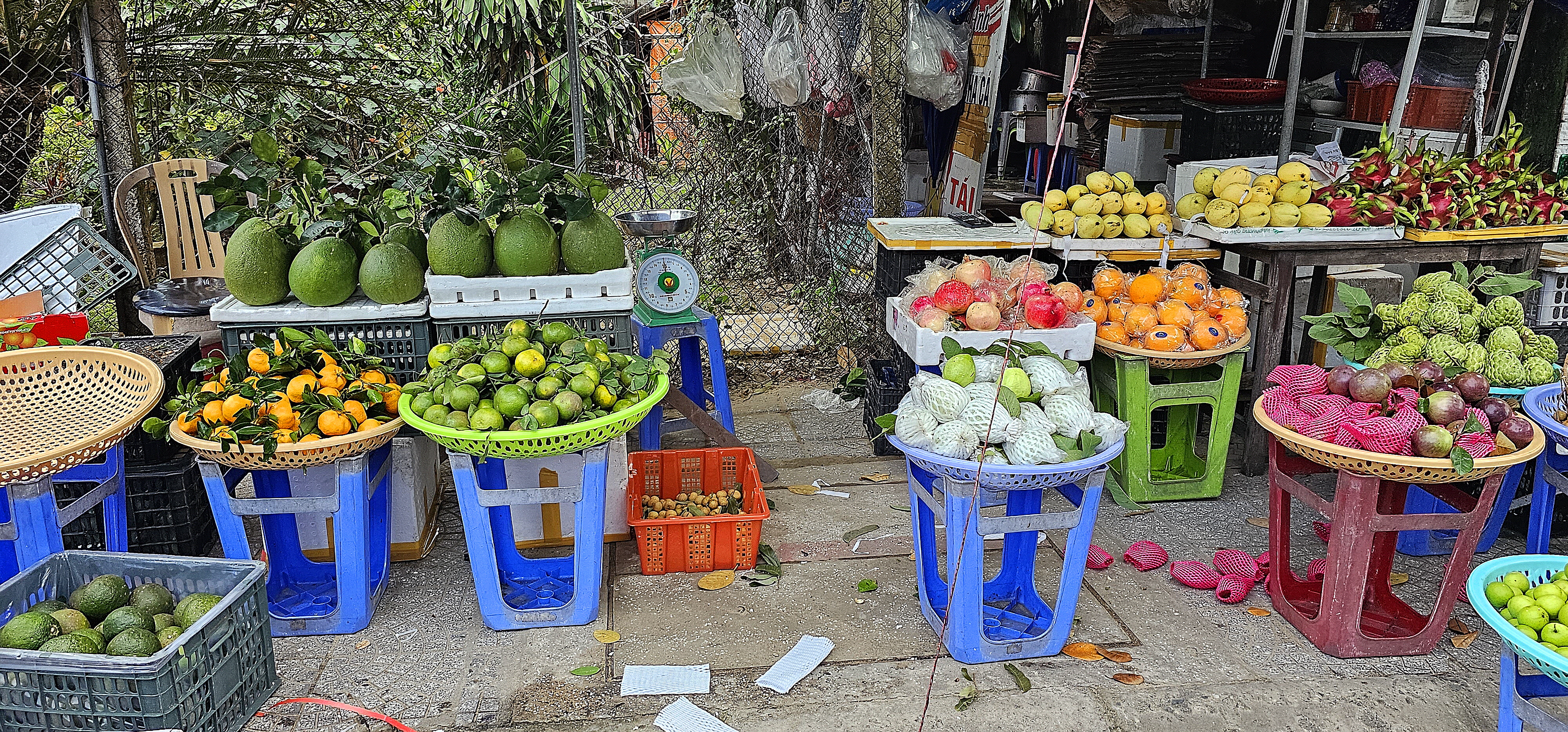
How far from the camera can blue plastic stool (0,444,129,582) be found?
281 cm

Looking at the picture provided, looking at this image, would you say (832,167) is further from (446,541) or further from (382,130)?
(446,541)

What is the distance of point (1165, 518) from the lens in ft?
13.5

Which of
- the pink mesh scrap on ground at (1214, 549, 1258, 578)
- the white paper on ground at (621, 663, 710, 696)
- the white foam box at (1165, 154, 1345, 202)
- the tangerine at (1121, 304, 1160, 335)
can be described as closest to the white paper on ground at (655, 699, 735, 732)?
the white paper on ground at (621, 663, 710, 696)

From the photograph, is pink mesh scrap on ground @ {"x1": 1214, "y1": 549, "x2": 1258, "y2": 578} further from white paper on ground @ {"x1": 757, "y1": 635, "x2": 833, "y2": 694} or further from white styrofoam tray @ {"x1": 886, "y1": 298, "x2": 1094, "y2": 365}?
white paper on ground @ {"x1": 757, "y1": 635, "x2": 833, "y2": 694}

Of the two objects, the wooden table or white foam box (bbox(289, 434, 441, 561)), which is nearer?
white foam box (bbox(289, 434, 441, 561))

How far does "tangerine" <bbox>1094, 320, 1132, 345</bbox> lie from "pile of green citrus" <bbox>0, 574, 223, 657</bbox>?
131 inches

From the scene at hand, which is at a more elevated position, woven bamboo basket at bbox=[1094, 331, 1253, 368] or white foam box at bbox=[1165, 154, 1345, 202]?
white foam box at bbox=[1165, 154, 1345, 202]

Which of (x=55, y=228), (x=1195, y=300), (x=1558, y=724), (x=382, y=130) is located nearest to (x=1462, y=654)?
(x=1558, y=724)

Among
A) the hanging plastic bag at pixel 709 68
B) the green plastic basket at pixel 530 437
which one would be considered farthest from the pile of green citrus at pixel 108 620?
the hanging plastic bag at pixel 709 68

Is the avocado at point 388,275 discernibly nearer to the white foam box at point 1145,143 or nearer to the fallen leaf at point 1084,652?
the fallen leaf at point 1084,652

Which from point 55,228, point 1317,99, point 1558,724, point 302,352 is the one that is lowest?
point 1558,724

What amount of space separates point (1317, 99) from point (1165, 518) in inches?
144

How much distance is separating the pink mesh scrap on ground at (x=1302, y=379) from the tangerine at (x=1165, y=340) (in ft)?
2.22

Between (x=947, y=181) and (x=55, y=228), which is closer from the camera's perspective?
(x=55, y=228)
